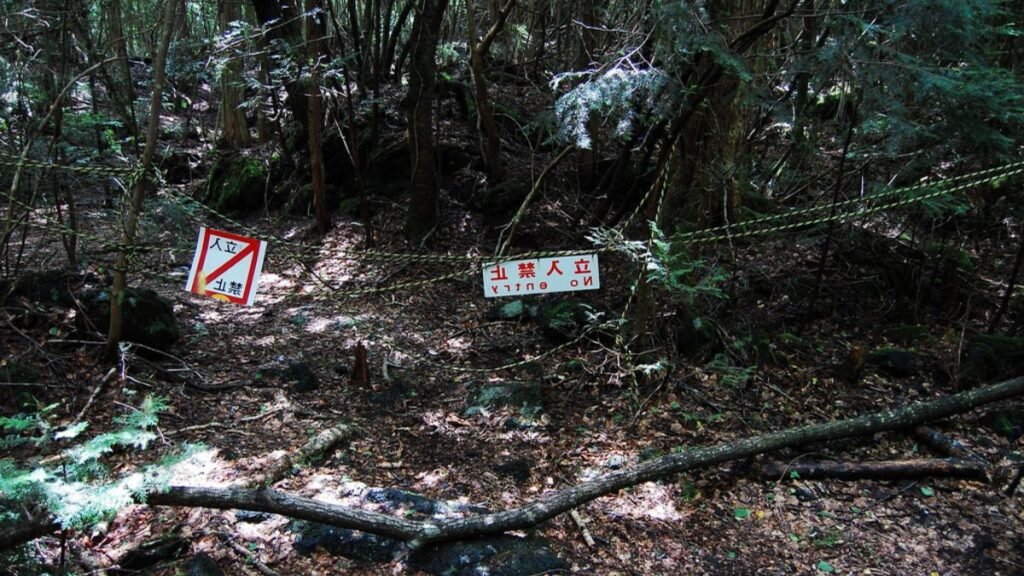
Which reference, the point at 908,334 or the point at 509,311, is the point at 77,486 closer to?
the point at 509,311

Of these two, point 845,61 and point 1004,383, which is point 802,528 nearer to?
point 1004,383

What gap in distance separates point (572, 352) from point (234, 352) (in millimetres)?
3283

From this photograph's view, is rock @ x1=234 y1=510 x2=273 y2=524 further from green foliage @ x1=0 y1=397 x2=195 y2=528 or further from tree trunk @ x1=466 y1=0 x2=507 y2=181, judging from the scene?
tree trunk @ x1=466 y1=0 x2=507 y2=181

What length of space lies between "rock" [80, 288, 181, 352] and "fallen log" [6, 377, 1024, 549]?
2758 mm

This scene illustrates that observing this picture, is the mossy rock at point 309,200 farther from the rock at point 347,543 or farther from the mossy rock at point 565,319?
the rock at point 347,543

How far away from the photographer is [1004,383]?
183 inches

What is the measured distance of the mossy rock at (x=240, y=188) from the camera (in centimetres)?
1073

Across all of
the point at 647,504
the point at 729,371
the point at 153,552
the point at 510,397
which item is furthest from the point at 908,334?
the point at 153,552

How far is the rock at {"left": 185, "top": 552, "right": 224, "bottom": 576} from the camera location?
3.00m

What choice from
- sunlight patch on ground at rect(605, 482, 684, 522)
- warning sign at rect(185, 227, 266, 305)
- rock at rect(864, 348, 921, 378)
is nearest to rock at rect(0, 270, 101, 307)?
warning sign at rect(185, 227, 266, 305)

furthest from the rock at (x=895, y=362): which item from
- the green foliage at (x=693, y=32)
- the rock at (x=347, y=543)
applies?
the rock at (x=347, y=543)

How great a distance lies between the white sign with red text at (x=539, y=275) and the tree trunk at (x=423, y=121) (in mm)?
4220

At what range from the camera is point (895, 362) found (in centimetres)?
553

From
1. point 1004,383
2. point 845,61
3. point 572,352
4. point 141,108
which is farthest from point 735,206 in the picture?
point 141,108
